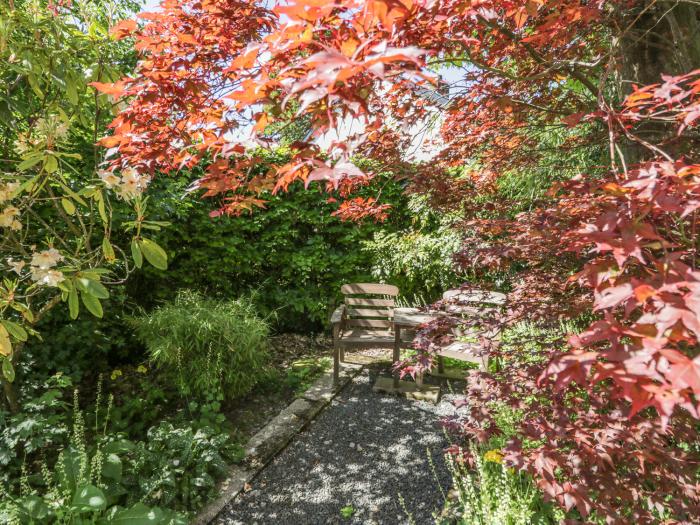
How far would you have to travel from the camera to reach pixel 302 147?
1187 mm

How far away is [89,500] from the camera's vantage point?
1.73 meters

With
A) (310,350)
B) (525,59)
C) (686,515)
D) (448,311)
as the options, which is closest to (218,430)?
(448,311)

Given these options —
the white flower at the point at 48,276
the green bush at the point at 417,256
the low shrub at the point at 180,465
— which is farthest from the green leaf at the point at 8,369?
the green bush at the point at 417,256

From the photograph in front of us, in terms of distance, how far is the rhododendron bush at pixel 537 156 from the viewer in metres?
0.81

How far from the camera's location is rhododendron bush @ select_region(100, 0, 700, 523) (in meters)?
0.81

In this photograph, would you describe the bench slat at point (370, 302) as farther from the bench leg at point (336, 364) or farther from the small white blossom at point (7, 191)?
the small white blossom at point (7, 191)

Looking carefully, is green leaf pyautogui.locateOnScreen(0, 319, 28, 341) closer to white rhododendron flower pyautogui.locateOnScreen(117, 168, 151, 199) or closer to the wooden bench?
white rhododendron flower pyautogui.locateOnScreen(117, 168, 151, 199)

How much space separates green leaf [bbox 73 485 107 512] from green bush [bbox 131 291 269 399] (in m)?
1.19

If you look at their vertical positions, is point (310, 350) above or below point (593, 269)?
below

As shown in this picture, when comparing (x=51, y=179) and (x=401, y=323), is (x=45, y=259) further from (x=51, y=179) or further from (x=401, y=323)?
(x=401, y=323)

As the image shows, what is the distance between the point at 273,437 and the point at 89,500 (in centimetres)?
130

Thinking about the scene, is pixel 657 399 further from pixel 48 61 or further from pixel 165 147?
pixel 48 61

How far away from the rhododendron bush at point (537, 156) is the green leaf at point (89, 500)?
1485mm

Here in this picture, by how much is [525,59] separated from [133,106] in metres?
2.29
